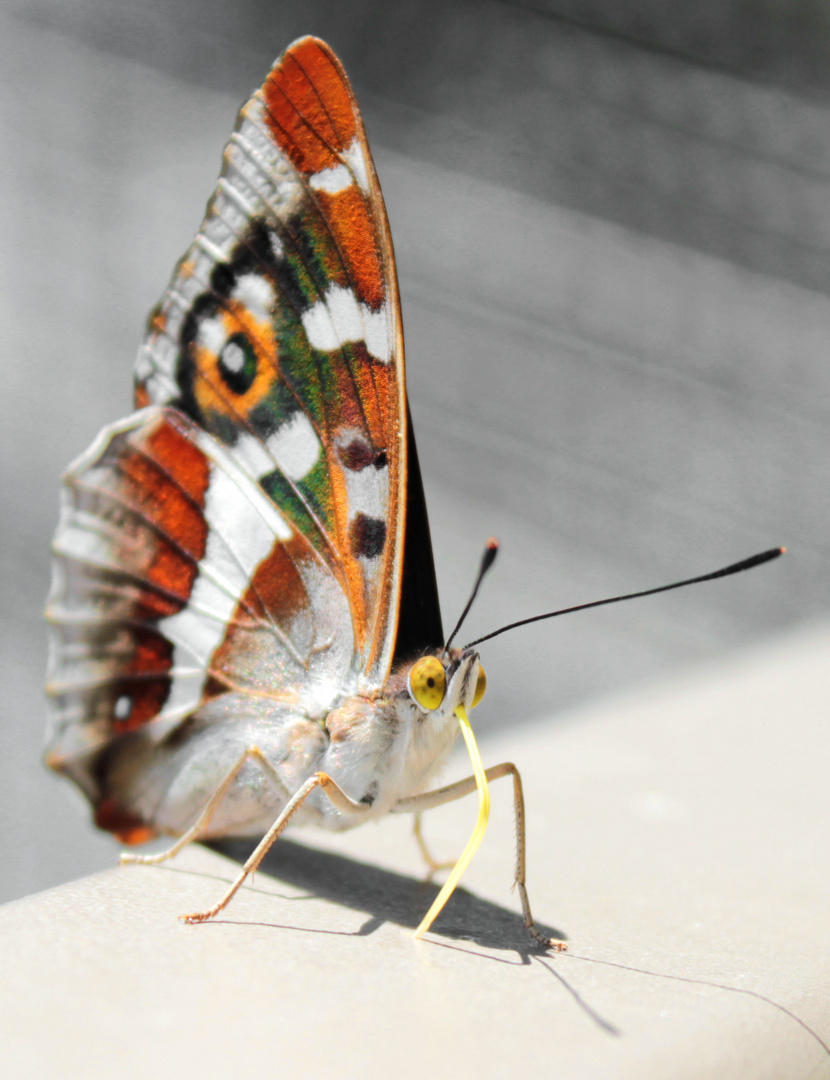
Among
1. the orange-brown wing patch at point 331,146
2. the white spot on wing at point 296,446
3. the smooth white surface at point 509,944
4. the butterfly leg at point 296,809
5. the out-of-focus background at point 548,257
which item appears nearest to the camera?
the smooth white surface at point 509,944

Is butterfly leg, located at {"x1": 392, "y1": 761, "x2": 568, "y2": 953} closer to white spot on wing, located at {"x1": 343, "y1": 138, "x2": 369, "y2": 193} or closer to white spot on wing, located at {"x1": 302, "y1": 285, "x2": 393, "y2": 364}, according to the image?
white spot on wing, located at {"x1": 302, "y1": 285, "x2": 393, "y2": 364}

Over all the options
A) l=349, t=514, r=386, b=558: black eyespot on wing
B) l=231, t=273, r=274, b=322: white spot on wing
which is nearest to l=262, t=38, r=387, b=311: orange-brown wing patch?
l=231, t=273, r=274, b=322: white spot on wing

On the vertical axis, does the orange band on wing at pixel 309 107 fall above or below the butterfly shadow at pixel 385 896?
above

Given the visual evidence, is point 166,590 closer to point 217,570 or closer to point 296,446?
point 217,570

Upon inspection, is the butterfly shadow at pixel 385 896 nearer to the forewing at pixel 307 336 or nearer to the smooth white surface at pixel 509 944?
the smooth white surface at pixel 509 944

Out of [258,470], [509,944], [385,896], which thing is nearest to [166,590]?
[258,470]

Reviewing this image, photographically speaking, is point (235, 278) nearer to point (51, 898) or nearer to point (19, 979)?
point (51, 898)

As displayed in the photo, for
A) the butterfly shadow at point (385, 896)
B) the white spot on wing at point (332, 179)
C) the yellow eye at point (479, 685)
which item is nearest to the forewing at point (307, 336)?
the white spot on wing at point (332, 179)
